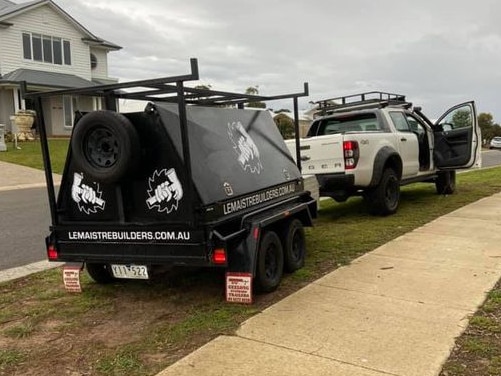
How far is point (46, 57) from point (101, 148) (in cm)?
2953

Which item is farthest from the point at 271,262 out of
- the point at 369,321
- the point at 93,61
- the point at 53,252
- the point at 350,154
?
the point at 93,61

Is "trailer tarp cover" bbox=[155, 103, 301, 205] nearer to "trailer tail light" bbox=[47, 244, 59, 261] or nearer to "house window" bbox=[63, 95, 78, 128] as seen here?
"trailer tail light" bbox=[47, 244, 59, 261]

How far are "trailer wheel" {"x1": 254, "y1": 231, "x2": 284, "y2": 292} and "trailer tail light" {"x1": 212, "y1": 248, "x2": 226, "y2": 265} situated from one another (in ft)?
1.58

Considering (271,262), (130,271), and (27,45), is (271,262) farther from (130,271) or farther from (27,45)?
(27,45)

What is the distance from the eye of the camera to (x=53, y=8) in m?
30.9

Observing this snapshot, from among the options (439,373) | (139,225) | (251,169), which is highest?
(251,169)

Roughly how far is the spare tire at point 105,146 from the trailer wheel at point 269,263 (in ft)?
4.54

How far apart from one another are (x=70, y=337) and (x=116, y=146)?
1538 millimetres

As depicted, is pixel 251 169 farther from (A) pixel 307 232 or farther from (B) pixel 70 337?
(A) pixel 307 232

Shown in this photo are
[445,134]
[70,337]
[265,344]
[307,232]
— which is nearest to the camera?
[265,344]

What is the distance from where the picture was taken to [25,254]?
731 centimetres

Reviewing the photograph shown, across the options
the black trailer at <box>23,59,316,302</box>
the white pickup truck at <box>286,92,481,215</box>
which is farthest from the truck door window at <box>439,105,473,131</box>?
the black trailer at <box>23,59,316,302</box>

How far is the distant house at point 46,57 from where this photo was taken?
2886 centimetres

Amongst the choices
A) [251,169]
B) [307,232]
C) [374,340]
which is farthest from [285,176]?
[374,340]
